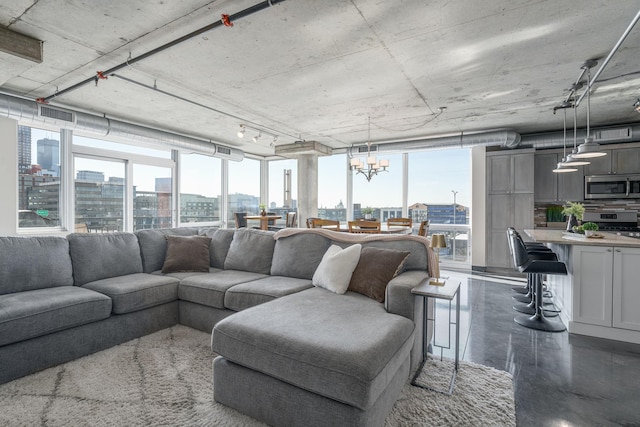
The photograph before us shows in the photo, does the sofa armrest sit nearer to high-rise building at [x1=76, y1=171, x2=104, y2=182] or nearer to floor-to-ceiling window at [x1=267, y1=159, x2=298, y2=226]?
high-rise building at [x1=76, y1=171, x2=104, y2=182]

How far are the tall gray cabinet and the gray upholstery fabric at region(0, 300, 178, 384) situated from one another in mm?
5689

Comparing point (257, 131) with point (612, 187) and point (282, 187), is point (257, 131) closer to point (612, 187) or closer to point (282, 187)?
point (282, 187)

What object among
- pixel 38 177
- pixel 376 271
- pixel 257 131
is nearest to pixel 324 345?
pixel 376 271

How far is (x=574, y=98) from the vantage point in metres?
4.18

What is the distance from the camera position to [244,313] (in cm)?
207

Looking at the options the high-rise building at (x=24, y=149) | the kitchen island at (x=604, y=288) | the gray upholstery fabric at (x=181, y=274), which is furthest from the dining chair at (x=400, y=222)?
the high-rise building at (x=24, y=149)

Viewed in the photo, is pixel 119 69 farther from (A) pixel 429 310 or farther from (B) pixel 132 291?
(A) pixel 429 310

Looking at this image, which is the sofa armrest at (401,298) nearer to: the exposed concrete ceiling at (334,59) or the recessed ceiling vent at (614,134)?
the exposed concrete ceiling at (334,59)

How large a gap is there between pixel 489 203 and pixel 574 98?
2427 millimetres

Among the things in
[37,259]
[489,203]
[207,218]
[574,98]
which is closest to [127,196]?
[207,218]

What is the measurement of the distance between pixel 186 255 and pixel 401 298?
2.46m

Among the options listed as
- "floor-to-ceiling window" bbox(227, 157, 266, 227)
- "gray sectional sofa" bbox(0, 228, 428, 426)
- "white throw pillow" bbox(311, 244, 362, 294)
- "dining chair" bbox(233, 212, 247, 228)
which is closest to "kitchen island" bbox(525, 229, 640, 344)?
"gray sectional sofa" bbox(0, 228, 428, 426)

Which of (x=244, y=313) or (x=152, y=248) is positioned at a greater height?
(x=152, y=248)

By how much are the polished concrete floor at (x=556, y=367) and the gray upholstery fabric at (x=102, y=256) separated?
124 inches
